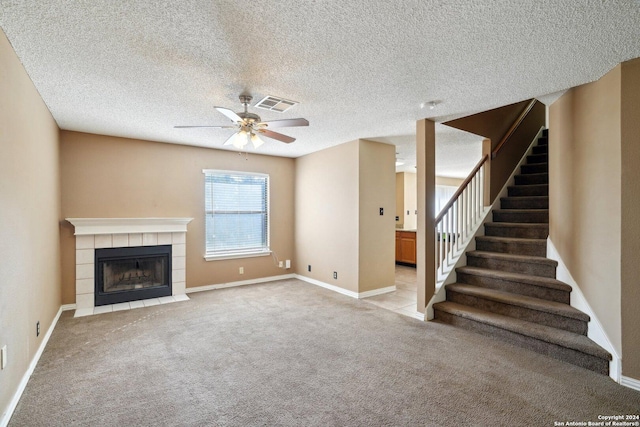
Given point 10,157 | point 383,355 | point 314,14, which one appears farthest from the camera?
point 383,355

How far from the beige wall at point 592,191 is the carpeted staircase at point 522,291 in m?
0.25

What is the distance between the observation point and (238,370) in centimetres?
258

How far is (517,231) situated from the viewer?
4223mm

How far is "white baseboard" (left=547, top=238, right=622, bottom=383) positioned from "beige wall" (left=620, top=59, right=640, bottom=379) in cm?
6

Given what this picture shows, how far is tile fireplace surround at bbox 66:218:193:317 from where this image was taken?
4203 millimetres

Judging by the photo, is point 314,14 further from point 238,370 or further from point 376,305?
point 376,305

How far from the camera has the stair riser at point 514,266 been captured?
3.50 metres

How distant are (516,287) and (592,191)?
1.31 meters

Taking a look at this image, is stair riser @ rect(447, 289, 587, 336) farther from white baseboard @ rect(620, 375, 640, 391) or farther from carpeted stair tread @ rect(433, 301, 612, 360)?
white baseboard @ rect(620, 375, 640, 391)

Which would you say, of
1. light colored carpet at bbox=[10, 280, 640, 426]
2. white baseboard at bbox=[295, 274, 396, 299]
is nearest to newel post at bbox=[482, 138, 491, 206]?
white baseboard at bbox=[295, 274, 396, 299]

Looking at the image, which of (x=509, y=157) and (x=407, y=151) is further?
(x=407, y=151)

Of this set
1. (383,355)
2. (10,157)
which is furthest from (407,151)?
(10,157)

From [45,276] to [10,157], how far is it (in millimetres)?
1616

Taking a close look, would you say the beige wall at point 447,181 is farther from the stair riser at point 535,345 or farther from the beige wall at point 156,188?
the stair riser at point 535,345
